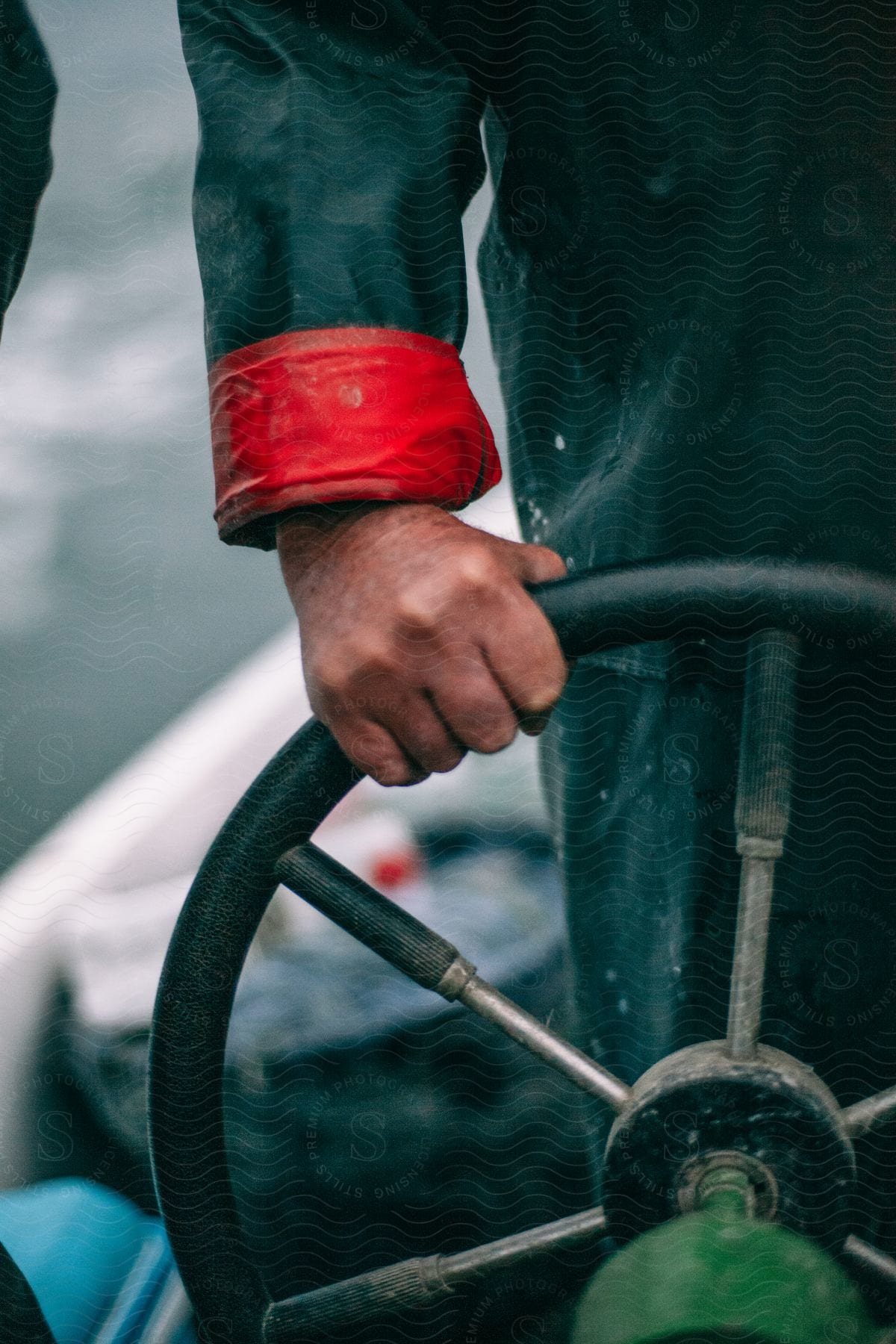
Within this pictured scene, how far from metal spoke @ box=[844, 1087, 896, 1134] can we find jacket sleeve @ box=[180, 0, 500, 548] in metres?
0.32

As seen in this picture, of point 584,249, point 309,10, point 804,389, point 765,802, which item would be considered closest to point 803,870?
point 765,802

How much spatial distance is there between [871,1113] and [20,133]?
70cm

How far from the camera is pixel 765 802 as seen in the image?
1.50ft

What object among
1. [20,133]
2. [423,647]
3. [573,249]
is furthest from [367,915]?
[20,133]

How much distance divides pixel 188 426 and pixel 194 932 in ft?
1.20

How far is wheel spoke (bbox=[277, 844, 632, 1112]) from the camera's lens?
0.47 metres

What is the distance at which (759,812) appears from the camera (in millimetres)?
458

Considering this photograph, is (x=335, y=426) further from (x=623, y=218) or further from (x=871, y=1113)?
(x=871, y=1113)

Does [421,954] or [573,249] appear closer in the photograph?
[421,954]

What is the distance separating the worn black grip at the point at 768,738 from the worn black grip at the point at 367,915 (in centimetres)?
14

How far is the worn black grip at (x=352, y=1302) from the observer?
1.59ft

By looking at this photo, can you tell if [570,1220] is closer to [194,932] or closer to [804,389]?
[194,932]

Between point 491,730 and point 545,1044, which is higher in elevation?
point 491,730

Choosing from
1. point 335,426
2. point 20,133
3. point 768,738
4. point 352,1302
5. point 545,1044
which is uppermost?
point 20,133
